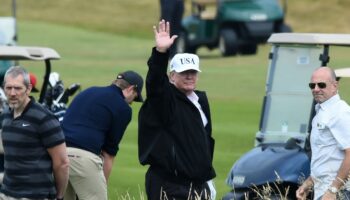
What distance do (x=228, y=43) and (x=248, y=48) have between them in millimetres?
1198

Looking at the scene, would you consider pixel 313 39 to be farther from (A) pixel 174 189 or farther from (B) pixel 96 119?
(A) pixel 174 189

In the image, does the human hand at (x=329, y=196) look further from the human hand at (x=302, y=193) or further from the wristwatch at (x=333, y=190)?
the human hand at (x=302, y=193)

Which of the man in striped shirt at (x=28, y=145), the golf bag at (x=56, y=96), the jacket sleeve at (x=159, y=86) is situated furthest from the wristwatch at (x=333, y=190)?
the golf bag at (x=56, y=96)

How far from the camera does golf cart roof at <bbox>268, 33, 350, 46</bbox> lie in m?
10.0

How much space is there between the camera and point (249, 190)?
32.4 feet

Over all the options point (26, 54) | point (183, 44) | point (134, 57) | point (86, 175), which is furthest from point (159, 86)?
point (183, 44)

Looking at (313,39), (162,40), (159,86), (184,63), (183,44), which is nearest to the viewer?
(162,40)

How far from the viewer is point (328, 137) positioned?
27.5 ft

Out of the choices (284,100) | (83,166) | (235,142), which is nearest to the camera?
(83,166)

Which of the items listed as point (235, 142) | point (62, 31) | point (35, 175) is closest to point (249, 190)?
point (35, 175)

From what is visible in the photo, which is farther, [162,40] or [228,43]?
[228,43]

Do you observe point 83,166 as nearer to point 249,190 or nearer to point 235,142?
point 249,190

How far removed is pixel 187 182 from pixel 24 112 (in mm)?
1239

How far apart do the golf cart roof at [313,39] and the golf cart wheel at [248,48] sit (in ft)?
67.5
